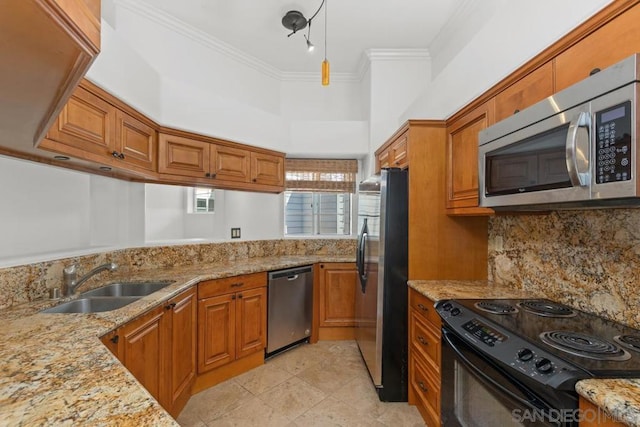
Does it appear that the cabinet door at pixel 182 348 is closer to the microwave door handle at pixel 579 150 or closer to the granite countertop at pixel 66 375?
the granite countertop at pixel 66 375

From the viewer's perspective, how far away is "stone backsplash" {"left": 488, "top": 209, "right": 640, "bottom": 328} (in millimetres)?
1271

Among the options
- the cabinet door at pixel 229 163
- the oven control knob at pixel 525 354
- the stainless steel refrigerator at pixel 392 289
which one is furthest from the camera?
the cabinet door at pixel 229 163

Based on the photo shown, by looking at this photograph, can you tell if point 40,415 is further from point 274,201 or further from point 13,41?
point 274,201

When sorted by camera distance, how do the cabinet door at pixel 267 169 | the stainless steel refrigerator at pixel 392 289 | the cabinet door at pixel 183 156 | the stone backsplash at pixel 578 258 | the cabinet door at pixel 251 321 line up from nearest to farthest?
the stone backsplash at pixel 578 258
the stainless steel refrigerator at pixel 392 289
the cabinet door at pixel 183 156
the cabinet door at pixel 251 321
the cabinet door at pixel 267 169

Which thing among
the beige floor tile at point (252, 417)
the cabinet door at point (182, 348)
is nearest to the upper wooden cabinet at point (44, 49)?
the cabinet door at point (182, 348)

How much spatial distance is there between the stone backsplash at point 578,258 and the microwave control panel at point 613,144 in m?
0.55

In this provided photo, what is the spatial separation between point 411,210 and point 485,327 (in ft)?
3.29

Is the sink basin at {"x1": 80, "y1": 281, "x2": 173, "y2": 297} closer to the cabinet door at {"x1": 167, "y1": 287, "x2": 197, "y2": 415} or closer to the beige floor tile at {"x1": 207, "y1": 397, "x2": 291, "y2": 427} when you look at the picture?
the cabinet door at {"x1": 167, "y1": 287, "x2": 197, "y2": 415}

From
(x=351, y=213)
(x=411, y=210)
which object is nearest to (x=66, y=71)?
(x=411, y=210)

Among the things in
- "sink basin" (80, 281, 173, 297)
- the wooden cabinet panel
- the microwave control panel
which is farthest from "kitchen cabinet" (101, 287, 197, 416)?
the wooden cabinet panel

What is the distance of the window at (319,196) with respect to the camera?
11.8ft

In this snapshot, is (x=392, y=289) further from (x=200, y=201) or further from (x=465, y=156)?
→ (x=200, y=201)

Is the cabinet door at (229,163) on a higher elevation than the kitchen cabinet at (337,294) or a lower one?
higher

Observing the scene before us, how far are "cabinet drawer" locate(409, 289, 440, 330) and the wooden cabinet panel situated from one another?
1.16 meters
